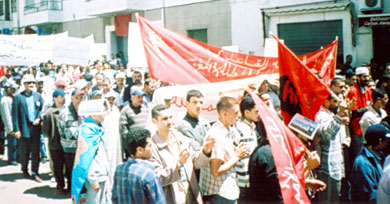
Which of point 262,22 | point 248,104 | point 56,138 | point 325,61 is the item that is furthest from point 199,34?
point 248,104

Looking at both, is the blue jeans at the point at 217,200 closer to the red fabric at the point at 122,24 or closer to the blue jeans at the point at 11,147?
the blue jeans at the point at 11,147

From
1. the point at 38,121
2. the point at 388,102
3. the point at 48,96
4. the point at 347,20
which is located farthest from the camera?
the point at 347,20

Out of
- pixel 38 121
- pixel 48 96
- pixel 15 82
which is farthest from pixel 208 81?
pixel 15 82

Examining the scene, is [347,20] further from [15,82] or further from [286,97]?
[286,97]

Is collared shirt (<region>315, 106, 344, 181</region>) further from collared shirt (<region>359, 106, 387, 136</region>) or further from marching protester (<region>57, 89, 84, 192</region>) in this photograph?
marching protester (<region>57, 89, 84, 192</region>)

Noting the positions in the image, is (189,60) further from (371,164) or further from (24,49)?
(24,49)

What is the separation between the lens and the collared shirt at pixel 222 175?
4215mm

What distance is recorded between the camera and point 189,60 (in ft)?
21.5

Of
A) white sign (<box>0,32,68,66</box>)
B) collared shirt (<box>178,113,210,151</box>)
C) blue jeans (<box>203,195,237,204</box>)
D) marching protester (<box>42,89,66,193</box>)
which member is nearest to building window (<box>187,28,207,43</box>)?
white sign (<box>0,32,68,66</box>)

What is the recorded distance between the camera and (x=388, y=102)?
586 cm

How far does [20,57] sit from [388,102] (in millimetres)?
7694

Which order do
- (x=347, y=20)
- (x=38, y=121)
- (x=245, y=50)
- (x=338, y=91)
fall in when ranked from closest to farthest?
(x=338, y=91), (x=38, y=121), (x=347, y=20), (x=245, y=50)

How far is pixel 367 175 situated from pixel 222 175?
4.38 ft

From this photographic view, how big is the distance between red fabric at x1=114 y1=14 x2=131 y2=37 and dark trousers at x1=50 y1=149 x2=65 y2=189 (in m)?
14.1
